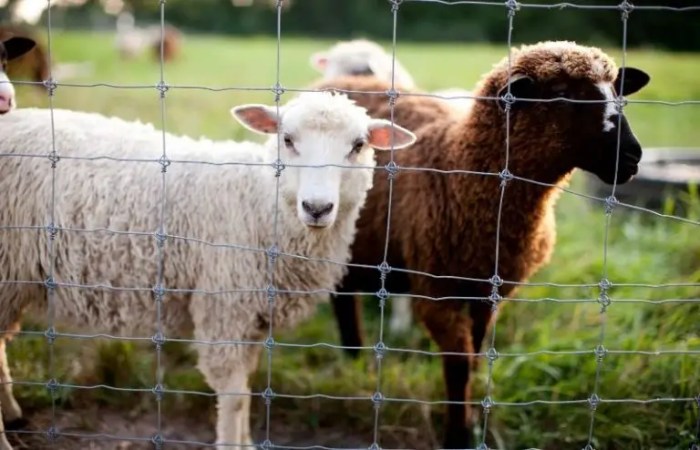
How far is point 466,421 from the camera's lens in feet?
12.2

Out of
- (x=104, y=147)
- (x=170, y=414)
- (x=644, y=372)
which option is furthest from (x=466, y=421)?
(x=104, y=147)

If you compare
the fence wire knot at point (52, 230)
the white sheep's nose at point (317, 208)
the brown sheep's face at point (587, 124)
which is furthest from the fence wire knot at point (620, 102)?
the fence wire knot at point (52, 230)

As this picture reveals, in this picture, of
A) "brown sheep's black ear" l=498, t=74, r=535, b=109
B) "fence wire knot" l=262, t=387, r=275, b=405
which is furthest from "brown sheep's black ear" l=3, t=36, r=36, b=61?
"brown sheep's black ear" l=498, t=74, r=535, b=109

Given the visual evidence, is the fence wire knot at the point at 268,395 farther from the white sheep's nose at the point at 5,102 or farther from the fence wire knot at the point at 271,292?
the white sheep's nose at the point at 5,102

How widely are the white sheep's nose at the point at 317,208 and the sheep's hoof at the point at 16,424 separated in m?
1.91

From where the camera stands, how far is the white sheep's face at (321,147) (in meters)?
3.00

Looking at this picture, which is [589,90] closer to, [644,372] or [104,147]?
[644,372]

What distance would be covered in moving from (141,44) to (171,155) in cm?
2752

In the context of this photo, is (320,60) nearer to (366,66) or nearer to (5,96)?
(366,66)

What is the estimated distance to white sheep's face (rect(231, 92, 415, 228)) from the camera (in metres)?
3.00

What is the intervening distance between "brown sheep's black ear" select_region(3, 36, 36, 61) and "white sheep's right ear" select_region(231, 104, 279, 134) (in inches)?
43.2

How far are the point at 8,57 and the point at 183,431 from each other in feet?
6.50

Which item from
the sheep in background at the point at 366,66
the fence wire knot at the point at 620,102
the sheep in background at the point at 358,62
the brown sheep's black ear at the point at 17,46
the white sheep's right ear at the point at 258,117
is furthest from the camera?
the sheep in background at the point at 358,62

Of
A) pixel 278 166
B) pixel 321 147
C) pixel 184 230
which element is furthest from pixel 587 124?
pixel 184 230
